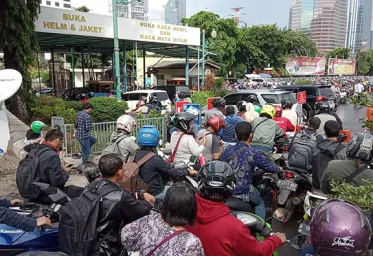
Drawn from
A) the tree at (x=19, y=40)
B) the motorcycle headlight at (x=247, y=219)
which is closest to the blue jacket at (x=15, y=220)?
the motorcycle headlight at (x=247, y=219)

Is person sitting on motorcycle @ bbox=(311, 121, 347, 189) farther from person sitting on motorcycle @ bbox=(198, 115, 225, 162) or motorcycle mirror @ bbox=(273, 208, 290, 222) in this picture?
person sitting on motorcycle @ bbox=(198, 115, 225, 162)

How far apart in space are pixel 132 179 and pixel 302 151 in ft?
9.65

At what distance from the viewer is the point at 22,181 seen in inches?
146

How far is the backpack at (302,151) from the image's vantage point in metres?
5.32

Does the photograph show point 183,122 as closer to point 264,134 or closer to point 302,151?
point 264,134

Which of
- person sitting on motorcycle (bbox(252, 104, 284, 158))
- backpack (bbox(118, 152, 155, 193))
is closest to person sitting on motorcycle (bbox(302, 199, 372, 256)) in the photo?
backpack (bbox(118, 152, 155, 193))

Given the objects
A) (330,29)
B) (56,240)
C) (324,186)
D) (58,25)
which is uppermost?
(330,29)

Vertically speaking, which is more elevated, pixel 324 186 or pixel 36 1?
pixel 36 1

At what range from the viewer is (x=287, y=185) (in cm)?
505

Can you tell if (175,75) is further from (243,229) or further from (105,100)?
(243,229)

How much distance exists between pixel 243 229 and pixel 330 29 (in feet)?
500

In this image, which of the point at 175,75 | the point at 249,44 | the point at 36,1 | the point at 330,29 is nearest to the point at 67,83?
the point at 175,75

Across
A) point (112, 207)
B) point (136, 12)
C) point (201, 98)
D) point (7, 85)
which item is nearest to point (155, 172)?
point (112, 207)

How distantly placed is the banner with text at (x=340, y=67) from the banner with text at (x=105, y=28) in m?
46.7
